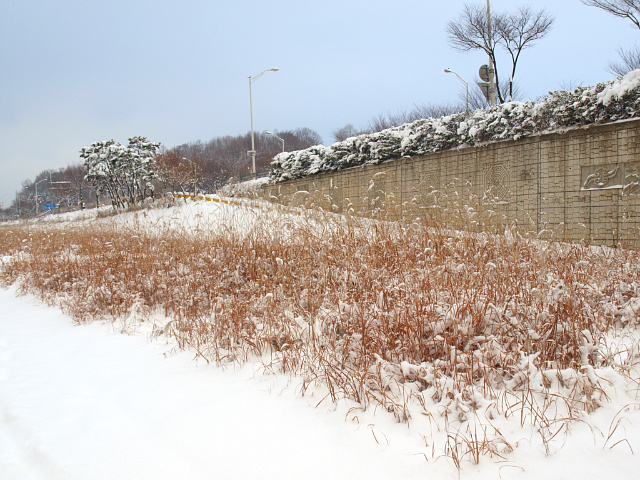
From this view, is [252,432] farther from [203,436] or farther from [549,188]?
[549,188]

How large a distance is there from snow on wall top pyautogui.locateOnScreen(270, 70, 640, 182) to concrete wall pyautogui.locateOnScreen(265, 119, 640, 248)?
26 centimetres

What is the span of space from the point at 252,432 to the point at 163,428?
24.1 inches

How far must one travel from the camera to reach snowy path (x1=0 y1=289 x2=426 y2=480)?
6.89 ft

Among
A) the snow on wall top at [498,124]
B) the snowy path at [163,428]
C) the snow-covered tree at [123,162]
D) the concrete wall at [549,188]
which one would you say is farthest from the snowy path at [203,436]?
the snow-covered tree at [123,162]

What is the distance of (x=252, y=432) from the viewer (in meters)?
2.43

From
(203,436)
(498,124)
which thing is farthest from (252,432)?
(498,124)

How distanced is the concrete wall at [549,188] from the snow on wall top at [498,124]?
26cm

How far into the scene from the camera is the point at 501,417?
233cm

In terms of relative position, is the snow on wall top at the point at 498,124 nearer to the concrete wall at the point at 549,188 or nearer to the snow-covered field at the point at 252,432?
the concrete wall at the point at 549,188

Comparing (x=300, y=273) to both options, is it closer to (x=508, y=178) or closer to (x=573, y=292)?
(x=573, y=292)

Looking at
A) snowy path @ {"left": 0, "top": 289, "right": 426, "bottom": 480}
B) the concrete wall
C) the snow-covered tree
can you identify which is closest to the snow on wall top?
the concrete wall

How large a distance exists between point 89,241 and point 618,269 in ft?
32.7

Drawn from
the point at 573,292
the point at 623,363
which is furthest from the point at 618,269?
the point at 623,363

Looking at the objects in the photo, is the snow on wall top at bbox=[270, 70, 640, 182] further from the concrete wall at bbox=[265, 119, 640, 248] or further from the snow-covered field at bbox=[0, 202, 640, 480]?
the snow-covered field at bbox=[0, 202, 640, 480]
